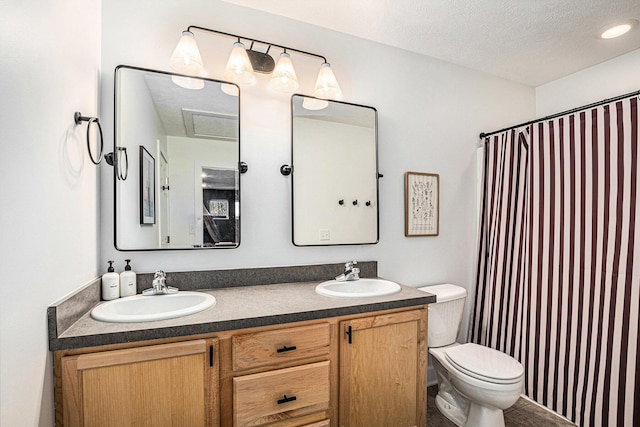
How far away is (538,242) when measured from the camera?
2.08 metres

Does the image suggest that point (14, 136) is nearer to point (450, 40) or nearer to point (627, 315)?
point (450, 40)

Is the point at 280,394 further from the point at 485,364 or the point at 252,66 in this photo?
the point at 252,66

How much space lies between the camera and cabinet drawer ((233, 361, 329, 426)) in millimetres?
1228

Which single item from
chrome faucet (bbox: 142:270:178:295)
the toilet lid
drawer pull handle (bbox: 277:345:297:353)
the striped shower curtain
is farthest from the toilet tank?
chrome faucet (bbox: 142:270:178:295)

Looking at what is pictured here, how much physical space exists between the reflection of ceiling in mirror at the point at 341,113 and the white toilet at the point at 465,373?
123 cm

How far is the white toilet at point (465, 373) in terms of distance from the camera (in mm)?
1630

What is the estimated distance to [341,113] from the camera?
2.02 metres

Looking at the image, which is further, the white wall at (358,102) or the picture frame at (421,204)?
the picture frame at (421,204)

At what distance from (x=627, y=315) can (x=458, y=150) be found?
1418 mm

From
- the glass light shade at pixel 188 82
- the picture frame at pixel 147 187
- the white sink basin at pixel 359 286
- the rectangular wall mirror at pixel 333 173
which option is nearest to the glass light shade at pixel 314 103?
the rectangular wall mirror at pixel 333 173

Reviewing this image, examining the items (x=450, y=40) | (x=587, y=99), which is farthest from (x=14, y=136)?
(x=587, y=99)

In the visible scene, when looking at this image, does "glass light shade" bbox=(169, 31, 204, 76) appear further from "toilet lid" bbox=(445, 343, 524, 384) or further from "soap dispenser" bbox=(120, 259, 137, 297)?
"toilet lid" bbox=(445, 343, 524, 384)

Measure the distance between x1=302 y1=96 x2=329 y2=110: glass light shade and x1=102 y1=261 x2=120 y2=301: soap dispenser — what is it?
1336mm

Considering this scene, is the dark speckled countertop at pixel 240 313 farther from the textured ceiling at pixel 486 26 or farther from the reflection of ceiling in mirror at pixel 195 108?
the textured ceiling at pixel 486 26
